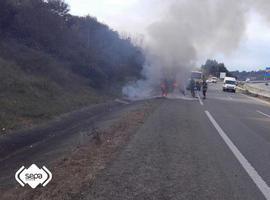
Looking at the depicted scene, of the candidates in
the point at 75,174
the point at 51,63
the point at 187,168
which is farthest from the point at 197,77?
the point at 75,174

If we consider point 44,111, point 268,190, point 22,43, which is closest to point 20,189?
point 268,190

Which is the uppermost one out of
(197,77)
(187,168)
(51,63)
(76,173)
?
(51,63)

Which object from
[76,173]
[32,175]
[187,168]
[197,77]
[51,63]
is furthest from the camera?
[197,77]

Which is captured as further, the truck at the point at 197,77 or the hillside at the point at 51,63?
the truck at the point at 197,77

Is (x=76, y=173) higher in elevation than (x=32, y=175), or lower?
lower

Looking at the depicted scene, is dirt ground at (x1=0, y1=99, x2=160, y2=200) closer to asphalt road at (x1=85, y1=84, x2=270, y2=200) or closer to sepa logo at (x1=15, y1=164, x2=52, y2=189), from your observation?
asphalt road at (x1=85, y1=84, x2=270, y2=200)

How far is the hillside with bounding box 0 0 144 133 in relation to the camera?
23.5m

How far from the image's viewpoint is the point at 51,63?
35.5 meters

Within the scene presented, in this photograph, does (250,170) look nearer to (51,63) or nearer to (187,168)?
(187,168)

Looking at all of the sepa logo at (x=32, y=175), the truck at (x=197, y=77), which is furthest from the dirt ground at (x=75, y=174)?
the truck at (x=197, y=77)

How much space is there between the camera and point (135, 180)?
7.95 m

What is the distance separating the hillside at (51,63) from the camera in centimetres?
2352

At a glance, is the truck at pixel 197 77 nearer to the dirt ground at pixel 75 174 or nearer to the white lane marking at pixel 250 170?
the white lane marking at pixel 250 170

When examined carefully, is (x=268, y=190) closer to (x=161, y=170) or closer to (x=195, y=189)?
(x=195, y=189)
